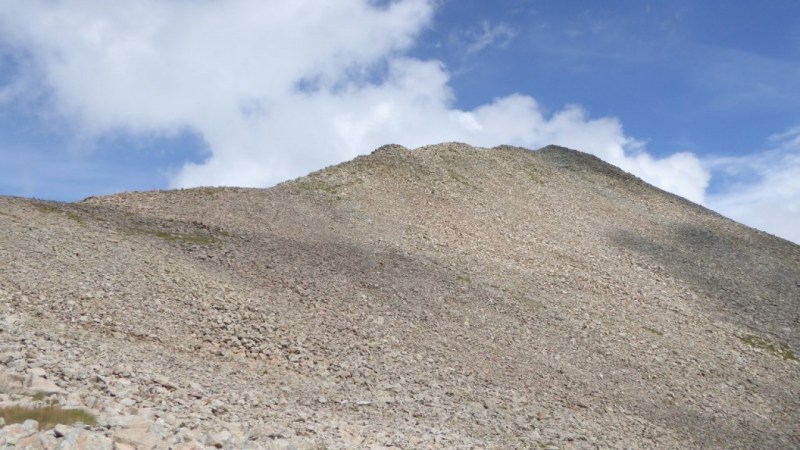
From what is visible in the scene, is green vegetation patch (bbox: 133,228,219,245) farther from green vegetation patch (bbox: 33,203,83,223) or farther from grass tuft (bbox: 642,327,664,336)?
grass tuft (bbox: 642,327,664,336)

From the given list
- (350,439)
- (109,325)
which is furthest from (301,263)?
(350,439)

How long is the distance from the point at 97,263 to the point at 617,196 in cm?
5756

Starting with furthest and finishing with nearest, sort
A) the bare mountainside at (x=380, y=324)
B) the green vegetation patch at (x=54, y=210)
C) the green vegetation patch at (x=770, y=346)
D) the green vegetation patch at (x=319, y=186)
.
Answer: the green vegetation patch at (x=319, y=186)
the green vegetation patch at (x=770, y=346)
the green vegetation patch at (x=54, y=210)
the bare mountainside at (x=380, y=324)

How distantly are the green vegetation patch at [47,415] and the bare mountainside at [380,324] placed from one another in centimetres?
46

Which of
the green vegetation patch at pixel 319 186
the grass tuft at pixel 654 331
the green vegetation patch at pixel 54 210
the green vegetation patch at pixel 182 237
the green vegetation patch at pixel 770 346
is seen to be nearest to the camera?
the green vegetation patch at pixel 54 210

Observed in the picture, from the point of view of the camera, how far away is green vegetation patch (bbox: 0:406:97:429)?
46.5 feet

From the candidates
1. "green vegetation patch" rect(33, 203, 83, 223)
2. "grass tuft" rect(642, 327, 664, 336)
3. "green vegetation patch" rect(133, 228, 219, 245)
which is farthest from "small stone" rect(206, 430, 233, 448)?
"grass tuft" rect(642, 327, 664, 336)

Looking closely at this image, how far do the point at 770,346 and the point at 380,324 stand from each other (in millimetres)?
29602

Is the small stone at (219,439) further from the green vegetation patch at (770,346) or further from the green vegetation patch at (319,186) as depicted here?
the green vegetation patch at (770,346)

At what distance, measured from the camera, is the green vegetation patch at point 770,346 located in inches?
1673

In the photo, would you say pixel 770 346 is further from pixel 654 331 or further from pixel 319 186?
pixel 319 186

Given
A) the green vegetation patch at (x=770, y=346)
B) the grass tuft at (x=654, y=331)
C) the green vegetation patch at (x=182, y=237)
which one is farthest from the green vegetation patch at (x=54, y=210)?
the green vegetation patch at (x=770, y=346)

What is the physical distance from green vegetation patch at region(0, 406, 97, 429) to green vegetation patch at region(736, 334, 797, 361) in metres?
42.4

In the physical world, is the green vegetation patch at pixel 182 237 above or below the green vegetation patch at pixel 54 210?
below
